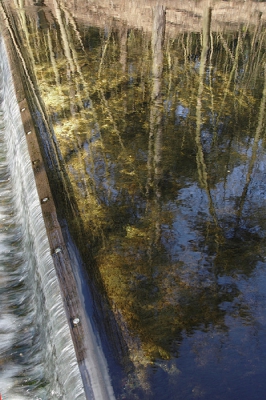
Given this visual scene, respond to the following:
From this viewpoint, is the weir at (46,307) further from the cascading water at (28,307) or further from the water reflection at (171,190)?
the water reflection at (171,190)

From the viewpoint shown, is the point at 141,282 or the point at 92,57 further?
the point at 92,57

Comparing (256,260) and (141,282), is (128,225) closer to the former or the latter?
(141,282)

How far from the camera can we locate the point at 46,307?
3.09m

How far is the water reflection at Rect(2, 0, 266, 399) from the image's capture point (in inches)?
102

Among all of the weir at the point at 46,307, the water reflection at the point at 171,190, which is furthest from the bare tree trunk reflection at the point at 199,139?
the weir at the point at 46,307

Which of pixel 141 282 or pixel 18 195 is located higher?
pixel 141 282

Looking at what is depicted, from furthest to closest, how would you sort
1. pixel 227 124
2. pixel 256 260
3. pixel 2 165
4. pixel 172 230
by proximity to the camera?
pixel 2 165 → pixel 227 124 → pixel 172 230 → pixel 256 260

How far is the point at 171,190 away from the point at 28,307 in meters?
1.54

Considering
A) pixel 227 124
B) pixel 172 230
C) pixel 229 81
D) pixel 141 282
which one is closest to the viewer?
pixel 141 282

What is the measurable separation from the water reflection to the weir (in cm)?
18

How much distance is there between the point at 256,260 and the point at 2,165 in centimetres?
361

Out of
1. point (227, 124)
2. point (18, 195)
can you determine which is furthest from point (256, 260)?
point (18, 195)

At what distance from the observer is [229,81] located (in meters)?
6.13

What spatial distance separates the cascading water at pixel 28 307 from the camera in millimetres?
2738
